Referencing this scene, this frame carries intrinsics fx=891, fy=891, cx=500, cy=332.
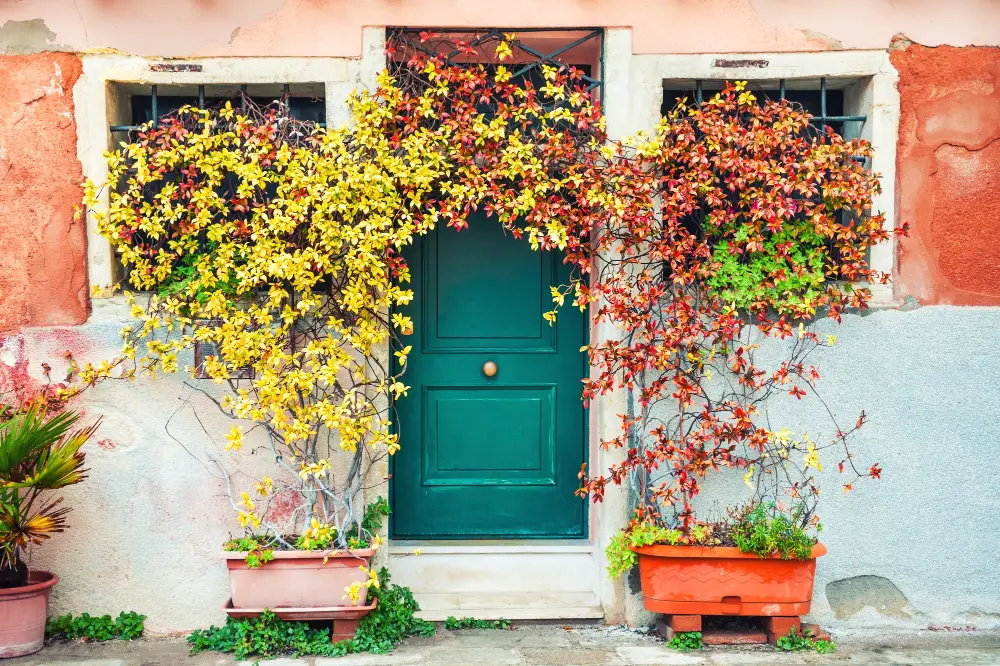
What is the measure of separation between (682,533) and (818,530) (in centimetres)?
76

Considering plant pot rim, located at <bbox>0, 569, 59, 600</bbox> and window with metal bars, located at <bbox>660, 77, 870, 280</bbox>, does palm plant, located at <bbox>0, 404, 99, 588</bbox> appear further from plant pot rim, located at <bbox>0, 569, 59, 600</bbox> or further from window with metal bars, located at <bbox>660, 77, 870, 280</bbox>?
window with metal bars, located at <bbox>660, 77, 870, 280</bbox>

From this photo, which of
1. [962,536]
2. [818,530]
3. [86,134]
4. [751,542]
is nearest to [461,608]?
[751,542]

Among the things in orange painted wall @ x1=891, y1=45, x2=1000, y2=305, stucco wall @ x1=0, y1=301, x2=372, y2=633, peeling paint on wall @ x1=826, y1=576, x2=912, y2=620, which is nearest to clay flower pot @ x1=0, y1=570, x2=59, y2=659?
stucco wall @ x1=0, y1=301, x2=372, y2=633

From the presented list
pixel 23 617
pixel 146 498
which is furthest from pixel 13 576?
pixel 146 498

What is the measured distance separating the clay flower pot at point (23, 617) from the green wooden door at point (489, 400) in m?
1.78

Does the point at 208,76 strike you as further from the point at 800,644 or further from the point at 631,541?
the point at 800,644

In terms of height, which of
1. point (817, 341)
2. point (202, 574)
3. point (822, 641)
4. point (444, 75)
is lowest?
point (822, 641)

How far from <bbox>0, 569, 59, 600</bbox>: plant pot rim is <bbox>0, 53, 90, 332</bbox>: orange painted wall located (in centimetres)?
123

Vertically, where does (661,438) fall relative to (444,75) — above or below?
below

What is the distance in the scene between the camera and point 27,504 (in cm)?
433

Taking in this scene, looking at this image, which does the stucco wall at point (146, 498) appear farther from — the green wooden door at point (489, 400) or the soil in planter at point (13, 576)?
the green wooden door at point (489, 400)

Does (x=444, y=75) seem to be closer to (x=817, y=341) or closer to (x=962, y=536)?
(x=817, y=341)

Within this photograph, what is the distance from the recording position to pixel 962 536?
15.4ft

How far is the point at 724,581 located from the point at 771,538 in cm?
31
